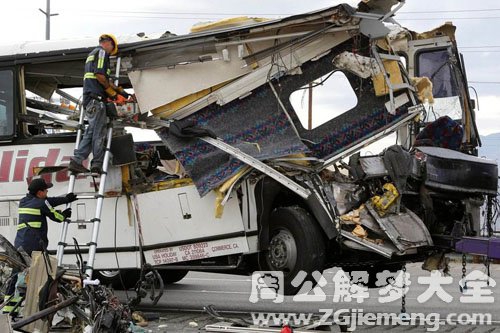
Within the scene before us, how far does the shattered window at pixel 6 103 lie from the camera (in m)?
9.41


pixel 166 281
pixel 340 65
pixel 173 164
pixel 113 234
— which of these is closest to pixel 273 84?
pixel 340 65

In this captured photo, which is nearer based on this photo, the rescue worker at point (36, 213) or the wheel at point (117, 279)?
the rescue worker at point (36, 213)

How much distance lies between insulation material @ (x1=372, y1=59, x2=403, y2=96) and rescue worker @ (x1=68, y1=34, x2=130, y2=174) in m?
2.86

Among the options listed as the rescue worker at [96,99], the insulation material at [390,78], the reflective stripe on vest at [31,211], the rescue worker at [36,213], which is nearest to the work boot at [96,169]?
the rescue worker at [96,99]

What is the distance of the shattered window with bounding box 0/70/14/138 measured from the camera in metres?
9.41

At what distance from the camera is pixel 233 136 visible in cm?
869

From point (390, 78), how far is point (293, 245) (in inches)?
82.9

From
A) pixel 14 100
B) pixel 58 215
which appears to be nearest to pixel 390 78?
pixel 58 215

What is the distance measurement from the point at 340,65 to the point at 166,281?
5770 millimetres

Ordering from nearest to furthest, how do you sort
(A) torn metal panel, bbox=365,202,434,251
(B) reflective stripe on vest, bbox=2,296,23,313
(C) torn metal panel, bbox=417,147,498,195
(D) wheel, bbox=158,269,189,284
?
1. (B) reflective stripe on vest, bbox=2,296,23,313
2. (A) torn metal panel, bbox=365,202,434,251
3. (C) torn metal panel, bbox=417,147,498,195
4. (D) wheel, bbox=158,269,189,284

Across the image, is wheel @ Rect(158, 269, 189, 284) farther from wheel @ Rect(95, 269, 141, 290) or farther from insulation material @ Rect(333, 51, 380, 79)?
insulation material @ Rect(333, 51, 380, 79)

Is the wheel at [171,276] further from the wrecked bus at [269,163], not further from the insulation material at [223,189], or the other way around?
the insulation material at [223,189]

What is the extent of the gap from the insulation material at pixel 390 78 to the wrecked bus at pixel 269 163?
0.02m

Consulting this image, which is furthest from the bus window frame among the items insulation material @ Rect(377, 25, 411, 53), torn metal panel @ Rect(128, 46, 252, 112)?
insulation material @ Rect(377, 25, 411, 53)
